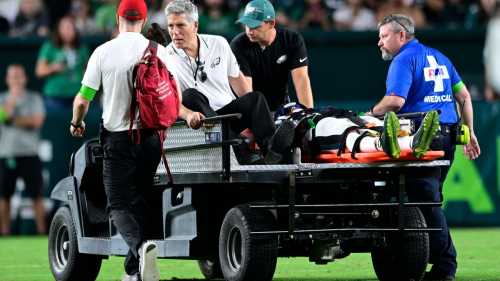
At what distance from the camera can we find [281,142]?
6.70 m

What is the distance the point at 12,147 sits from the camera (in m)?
13.8

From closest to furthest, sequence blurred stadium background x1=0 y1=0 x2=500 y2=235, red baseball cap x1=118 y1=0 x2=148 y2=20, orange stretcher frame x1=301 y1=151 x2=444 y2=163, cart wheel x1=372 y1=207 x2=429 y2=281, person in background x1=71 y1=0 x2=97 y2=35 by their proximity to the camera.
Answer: orange stretcher frame x1=301 y1=151 x2=444 y2=163
red baseball cap x1=118 y1=0 x2=148 y2=20
cart wheel x1=372 y1=207 x2=429 y2=281
blurred stadium background x1=0 y1=0 x2=500 y2=235
person in background x1=71 y1=0 x2=97 y2=35

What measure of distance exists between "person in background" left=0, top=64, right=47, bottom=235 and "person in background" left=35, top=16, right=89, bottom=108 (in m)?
0.32

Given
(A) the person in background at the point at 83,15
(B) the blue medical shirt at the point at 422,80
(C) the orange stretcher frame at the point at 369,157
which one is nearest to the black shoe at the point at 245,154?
(C) the orange stretcher frame at the point at 369,157

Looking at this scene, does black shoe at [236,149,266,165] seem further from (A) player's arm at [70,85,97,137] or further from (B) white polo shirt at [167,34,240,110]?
(A) player's arm at [70,85,97,137]

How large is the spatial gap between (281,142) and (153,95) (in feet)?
3.19

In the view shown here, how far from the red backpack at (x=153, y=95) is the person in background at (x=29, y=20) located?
349 inches

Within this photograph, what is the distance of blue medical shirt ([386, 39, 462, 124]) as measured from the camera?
7.82m

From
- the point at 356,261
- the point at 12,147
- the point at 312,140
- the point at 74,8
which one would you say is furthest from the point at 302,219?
the point at 74,8

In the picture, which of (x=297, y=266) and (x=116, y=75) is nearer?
(x=116, y=75)

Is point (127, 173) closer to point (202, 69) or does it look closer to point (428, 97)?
point (202, 69)

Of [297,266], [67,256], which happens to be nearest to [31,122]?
[297,266]

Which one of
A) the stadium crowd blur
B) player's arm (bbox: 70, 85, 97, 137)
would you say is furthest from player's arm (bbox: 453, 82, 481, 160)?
the stadium crowd blur

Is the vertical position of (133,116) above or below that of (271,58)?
below
